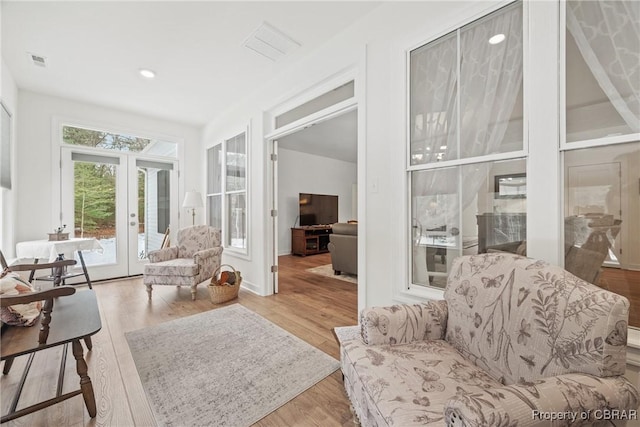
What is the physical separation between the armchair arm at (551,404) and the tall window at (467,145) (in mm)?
867

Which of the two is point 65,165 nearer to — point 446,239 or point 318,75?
point 318,75

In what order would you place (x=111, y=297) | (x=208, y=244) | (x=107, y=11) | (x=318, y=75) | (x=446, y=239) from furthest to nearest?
1. (x=208, y=244)
2. (x=111, y=297)
3. (x=318, y=75)
4. (x=107, y=11)
5. (x=446, y=239)

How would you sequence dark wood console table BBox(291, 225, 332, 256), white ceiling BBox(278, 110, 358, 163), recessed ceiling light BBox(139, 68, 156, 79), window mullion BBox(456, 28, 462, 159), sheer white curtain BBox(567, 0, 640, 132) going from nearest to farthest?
sheer white curtain BBox(567, 0, 640, 132) → window mullion BBox(456, 28, 462, 159) → recessed ceiling light BBox(139, 68, 156, 79) → white ceiling BBox(278, 110, 358, 163) → dark wood console table BBox(291, 225, 332, 256)

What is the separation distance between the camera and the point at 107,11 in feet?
7.01

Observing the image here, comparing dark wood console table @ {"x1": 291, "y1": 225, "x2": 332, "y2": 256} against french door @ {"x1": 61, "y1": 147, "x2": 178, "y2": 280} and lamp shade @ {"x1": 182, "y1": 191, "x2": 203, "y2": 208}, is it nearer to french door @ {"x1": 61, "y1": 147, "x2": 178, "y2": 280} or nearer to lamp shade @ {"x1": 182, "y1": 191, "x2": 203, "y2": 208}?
lamp shade @ {"x1": 182, "y1": 191, "x2": 203, "y2": 208}

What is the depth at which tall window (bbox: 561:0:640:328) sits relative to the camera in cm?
122

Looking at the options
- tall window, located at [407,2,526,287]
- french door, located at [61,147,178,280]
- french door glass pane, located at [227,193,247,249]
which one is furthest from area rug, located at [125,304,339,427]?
french door, located at [61,147,178,280]

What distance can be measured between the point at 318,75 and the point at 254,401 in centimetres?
280

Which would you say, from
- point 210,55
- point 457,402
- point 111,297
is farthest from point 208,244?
point 457,402

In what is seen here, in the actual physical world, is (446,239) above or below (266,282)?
above

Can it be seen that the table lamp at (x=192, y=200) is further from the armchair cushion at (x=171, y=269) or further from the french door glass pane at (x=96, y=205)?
the armchair cushion at (x=171, y=269)

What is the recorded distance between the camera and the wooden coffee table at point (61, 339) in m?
1.23

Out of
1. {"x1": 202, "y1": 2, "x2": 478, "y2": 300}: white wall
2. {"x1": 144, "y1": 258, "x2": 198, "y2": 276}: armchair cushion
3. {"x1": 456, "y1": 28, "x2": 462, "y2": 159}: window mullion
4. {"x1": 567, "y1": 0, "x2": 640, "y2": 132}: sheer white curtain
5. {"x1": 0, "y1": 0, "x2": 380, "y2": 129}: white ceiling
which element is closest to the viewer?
{"x1": 567, "y1": 0, "x2": 640, "y2": 132}: sheer white curtain

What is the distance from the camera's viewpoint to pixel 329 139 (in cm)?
597
